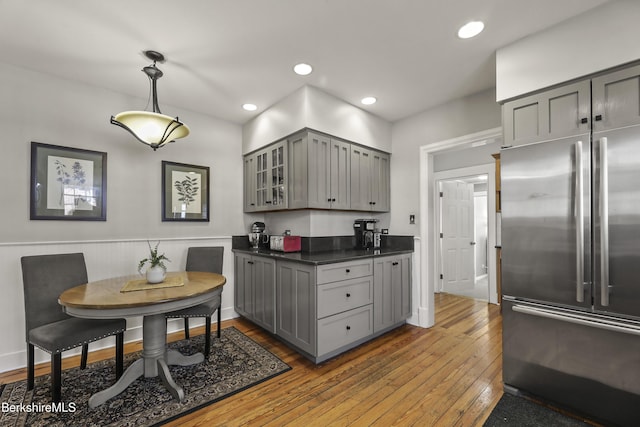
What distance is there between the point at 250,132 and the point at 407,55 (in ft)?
7.35

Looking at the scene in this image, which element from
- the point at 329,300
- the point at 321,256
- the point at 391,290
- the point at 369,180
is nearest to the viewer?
the point at 329,300

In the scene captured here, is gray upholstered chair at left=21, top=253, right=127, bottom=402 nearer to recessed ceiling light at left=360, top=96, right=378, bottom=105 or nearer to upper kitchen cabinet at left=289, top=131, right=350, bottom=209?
upper kitchen cabinet at left=289, top=131, right=350, bottom=209

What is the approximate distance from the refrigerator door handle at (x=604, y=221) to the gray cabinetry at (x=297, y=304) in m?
1.94

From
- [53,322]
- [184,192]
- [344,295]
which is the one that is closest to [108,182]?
[184,192]

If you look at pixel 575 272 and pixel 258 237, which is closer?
pixel 575 272

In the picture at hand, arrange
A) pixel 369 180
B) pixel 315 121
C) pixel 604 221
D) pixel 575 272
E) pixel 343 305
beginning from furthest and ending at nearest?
pixel 369 180
pixel 315 121
pixel 343 305
pixel 575 272
pixel 604 221

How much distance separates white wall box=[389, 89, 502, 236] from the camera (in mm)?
2963

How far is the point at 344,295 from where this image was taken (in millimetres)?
2639

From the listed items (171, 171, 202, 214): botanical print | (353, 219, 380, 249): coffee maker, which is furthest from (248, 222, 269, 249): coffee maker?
(353, 219, 380, 249): coffee maker

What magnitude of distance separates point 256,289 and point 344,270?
1.18 m

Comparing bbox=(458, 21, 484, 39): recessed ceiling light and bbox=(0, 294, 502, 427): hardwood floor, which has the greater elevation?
bbox=(458, 21, 484, 39): recessed ceiling light

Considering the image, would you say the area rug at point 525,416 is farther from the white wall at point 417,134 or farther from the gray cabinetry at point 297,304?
the white wall at point 417,134

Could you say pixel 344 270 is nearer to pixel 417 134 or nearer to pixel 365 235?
pixel 365 235

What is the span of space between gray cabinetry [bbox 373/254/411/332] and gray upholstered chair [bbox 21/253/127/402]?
232 cm
